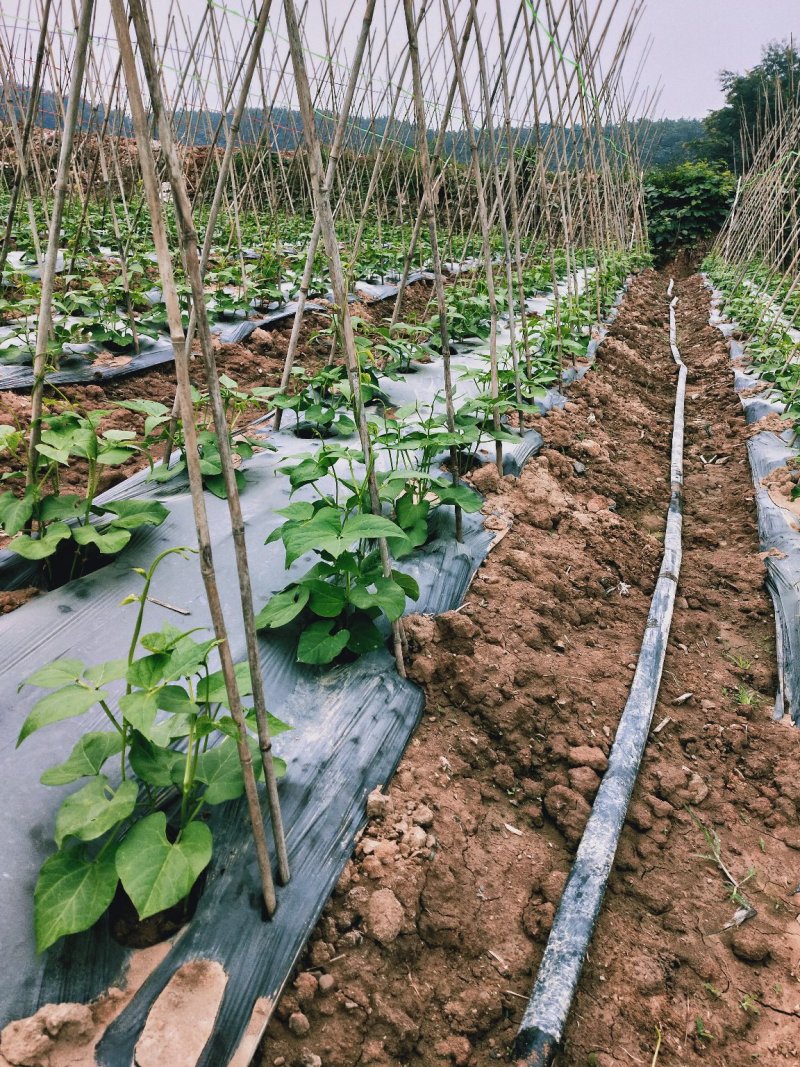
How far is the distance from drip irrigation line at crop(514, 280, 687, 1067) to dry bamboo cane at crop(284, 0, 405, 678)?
25.1 inches

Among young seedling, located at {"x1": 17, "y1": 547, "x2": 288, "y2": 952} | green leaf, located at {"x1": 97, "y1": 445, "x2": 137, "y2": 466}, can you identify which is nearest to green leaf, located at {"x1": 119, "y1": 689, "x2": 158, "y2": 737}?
young seedling, located at {"x1": 17, "y1": 547, "x2": 288, "y2": 952}

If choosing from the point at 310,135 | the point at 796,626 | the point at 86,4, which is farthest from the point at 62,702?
the point at 796,626

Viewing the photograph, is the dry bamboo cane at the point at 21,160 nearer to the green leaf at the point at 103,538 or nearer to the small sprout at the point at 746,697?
the green leaf at the point at 103,538

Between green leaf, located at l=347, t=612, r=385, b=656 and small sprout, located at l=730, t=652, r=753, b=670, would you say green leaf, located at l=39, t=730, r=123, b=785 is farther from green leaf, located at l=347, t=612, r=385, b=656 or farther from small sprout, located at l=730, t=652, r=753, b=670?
small sprout, located at l=730, t=652, r=753, b=670

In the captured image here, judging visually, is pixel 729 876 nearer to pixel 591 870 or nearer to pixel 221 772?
pixel 591 870

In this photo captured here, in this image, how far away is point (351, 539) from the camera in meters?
1.50

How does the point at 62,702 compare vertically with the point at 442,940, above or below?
above

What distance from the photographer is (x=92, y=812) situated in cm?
108

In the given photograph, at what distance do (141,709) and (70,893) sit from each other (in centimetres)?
32

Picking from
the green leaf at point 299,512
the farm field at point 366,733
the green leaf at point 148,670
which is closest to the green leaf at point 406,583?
the farm field at point 366,733

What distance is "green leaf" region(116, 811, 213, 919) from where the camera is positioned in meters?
1.00

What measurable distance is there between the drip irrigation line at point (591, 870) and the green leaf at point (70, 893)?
806 millimetres

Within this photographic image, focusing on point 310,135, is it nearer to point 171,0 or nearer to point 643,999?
point 643,999

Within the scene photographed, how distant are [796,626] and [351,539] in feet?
5.66
